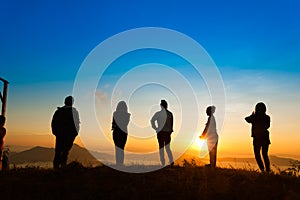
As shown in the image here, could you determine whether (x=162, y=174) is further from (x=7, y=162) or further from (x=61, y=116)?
(x=7, y=162)

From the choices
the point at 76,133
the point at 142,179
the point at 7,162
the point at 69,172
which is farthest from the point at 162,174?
the point at 7,162

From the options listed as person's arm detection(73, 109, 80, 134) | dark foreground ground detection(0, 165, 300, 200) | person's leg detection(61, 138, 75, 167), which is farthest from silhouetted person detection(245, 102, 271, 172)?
person's leg detection(61, 138, 75, 167)

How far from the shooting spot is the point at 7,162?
14.9 meters

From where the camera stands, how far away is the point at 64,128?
13.8 m

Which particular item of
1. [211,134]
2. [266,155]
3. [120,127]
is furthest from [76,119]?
[266,155]

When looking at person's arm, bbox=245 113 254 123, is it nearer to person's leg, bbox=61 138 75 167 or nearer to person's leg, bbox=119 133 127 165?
person's leg, bbox=119 133 127 165

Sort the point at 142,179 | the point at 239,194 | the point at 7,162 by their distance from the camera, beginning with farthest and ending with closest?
1. the point at 7,162
2. the point at 142,179
3. the point at 239,194

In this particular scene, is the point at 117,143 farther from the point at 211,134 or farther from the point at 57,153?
the point at 211,134

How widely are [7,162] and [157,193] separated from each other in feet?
24.1

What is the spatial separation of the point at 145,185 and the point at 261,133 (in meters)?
5.24

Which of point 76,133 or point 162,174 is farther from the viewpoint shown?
point 76,133

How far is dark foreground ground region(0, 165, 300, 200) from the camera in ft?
32.1

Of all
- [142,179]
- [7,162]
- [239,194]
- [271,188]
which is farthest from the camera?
[7,162]

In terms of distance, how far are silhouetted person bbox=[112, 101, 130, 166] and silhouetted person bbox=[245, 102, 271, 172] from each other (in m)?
4.50
